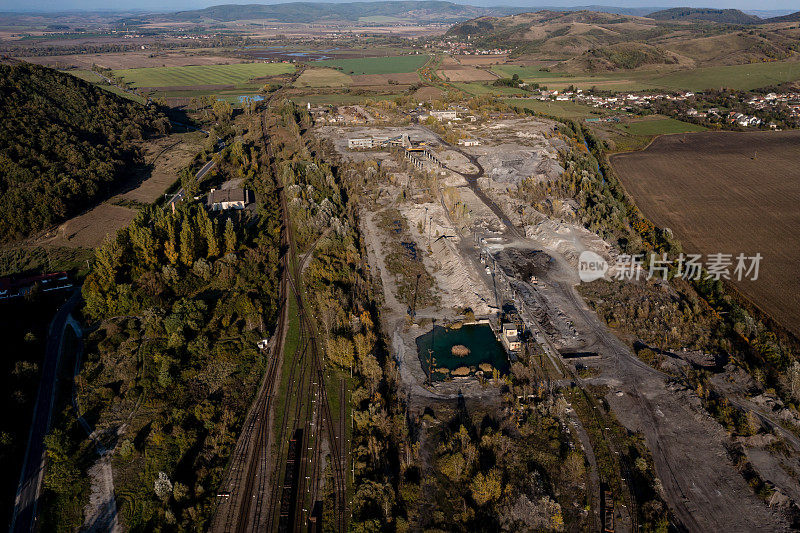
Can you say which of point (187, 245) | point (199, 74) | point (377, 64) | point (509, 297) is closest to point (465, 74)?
point (377, 64)

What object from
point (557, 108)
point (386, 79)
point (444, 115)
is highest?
point (386, 79)

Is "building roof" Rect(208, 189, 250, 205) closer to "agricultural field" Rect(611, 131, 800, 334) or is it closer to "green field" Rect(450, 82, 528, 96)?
"agricultural field" Rect(611, 131, 800, 334)

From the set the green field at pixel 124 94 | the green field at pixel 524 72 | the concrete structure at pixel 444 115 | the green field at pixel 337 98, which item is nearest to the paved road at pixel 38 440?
the concrete structure at pixel 444 115

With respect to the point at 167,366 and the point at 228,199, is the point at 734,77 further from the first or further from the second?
the point at 167,366

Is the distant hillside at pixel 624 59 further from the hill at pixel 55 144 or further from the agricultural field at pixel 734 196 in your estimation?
the hill at pixel 55 144

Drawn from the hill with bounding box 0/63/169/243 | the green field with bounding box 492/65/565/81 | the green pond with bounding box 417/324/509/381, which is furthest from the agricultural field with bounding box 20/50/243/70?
the green pond with bounding box 417/324/509/381

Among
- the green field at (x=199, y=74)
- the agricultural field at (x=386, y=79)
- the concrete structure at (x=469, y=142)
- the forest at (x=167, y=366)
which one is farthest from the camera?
the agricultural field at (x=386, y=79)
